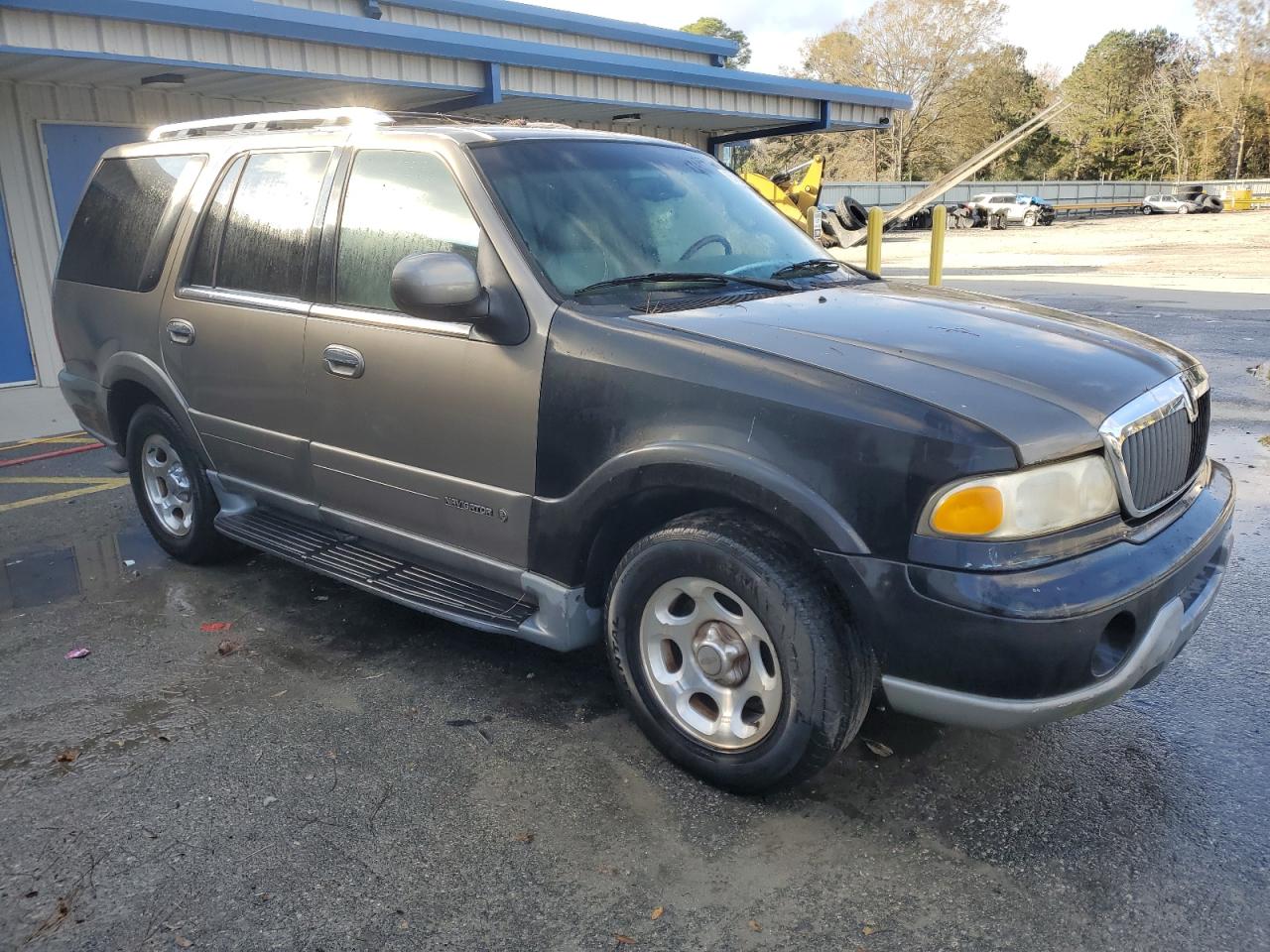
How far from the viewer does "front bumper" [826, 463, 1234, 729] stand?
8.31 feet

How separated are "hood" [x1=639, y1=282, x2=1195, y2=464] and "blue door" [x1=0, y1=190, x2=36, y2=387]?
9.62 metres

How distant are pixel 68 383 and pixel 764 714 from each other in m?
4.47

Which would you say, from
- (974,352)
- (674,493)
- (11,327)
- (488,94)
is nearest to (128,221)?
(674,493)

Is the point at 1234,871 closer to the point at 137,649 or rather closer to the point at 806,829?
the point at 806,829

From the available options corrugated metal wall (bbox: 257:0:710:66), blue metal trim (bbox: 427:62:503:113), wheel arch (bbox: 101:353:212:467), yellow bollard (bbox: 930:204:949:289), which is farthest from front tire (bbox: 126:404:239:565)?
corrugated metal wall (bbox: 257:0:710:66)

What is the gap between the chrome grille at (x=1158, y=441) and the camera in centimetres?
278

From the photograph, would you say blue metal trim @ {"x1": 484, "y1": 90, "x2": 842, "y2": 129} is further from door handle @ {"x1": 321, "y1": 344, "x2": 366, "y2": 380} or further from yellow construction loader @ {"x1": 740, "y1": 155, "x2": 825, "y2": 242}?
door handle @ {"x1": 321, "y1": 344, "x2": 366, "y2": 380}

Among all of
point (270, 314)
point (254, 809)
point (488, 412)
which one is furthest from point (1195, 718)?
point (270, 314)

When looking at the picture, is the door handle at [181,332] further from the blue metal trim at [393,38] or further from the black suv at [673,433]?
the blue metal trim at [393,38]

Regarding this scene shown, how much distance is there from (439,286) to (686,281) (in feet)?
2.91

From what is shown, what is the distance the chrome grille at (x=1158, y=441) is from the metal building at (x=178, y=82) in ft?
28.6

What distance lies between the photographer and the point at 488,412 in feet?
11.3

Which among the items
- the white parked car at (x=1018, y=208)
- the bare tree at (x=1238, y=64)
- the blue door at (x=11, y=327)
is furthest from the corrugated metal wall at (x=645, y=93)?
the bare tree at (x=1238, y=64)

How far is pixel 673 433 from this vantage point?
298 centimetres
